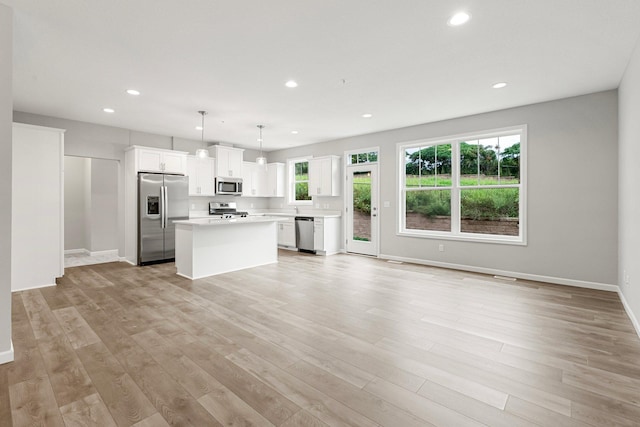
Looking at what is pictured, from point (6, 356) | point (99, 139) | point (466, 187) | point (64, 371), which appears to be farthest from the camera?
point (99, 139)

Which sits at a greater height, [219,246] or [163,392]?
[219,246]

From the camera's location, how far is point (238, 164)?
7750 mm

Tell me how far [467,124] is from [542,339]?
3.83 meters

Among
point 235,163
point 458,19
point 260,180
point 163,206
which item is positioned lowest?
point 163,206

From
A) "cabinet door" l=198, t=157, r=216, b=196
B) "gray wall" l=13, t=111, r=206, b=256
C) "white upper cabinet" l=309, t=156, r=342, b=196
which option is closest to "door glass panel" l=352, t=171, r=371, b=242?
"white upper cabinet" l=309, t=156, r=342, b=196

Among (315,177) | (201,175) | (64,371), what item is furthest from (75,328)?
(315,177)

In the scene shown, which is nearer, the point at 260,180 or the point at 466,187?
the point at 466,187

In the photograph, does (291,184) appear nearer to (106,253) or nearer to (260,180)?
(260,180)

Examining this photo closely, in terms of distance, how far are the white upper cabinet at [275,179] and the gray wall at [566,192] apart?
15.7 feet

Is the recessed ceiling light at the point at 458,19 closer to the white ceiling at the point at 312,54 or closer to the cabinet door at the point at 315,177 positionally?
the white ceiling at the point at 312,54

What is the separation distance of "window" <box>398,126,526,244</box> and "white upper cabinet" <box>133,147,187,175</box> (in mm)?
4668

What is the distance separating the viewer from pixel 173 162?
6.42m

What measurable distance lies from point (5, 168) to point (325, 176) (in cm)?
562

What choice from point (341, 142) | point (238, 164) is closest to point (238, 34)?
point (341, 142)
